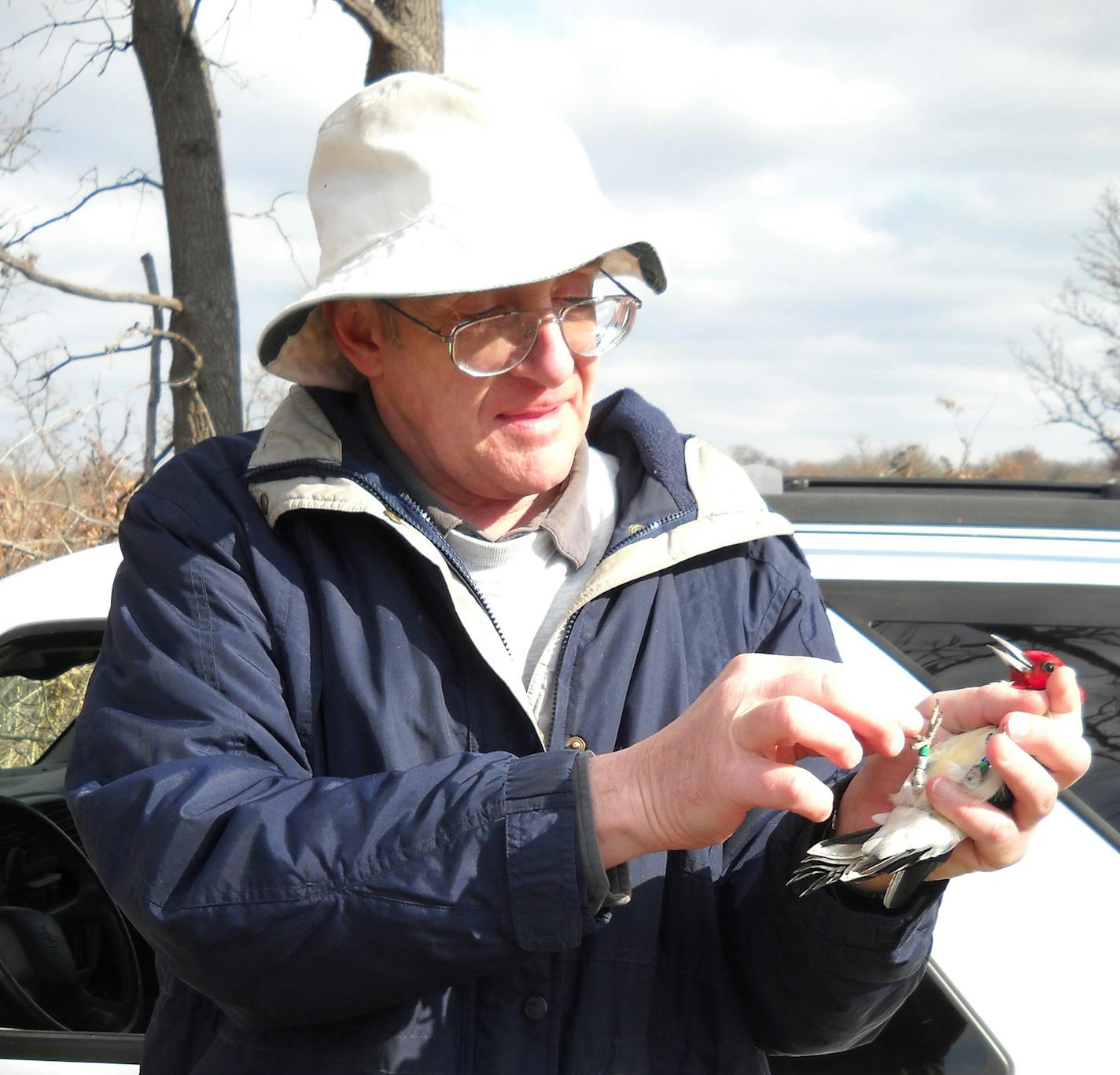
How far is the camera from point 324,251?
6.36 ft

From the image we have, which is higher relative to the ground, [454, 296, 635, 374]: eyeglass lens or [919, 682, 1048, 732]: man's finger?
[454, 296, 635, 374]: eyeglass lens

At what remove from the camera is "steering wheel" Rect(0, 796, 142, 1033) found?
2684 mm

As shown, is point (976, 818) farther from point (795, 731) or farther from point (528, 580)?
point (528, 580)

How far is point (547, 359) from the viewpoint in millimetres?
1819

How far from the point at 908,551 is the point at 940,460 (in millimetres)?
7571

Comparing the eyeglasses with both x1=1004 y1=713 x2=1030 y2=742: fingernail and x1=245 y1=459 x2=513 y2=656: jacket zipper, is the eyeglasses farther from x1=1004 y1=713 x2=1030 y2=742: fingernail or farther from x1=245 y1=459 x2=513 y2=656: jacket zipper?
x1=1004 y1=713 x2=1030 y2=742: fingernail

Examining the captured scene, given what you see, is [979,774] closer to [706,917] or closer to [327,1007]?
[706,917]

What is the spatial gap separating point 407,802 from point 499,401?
2.13 feet

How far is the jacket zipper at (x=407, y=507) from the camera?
1.71m

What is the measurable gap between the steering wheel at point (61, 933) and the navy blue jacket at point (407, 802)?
1.22 meters

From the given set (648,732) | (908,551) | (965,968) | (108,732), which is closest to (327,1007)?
(108,732)

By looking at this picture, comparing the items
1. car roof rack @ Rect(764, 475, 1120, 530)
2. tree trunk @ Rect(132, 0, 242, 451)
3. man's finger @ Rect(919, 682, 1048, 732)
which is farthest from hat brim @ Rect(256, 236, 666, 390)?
tree trunk @ Rect(132, 0, 242, 451)

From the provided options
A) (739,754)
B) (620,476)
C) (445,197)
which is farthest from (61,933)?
(739,754)

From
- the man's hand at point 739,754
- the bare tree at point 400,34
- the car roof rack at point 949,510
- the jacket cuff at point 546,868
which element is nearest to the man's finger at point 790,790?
the man's hand at point 739,754
